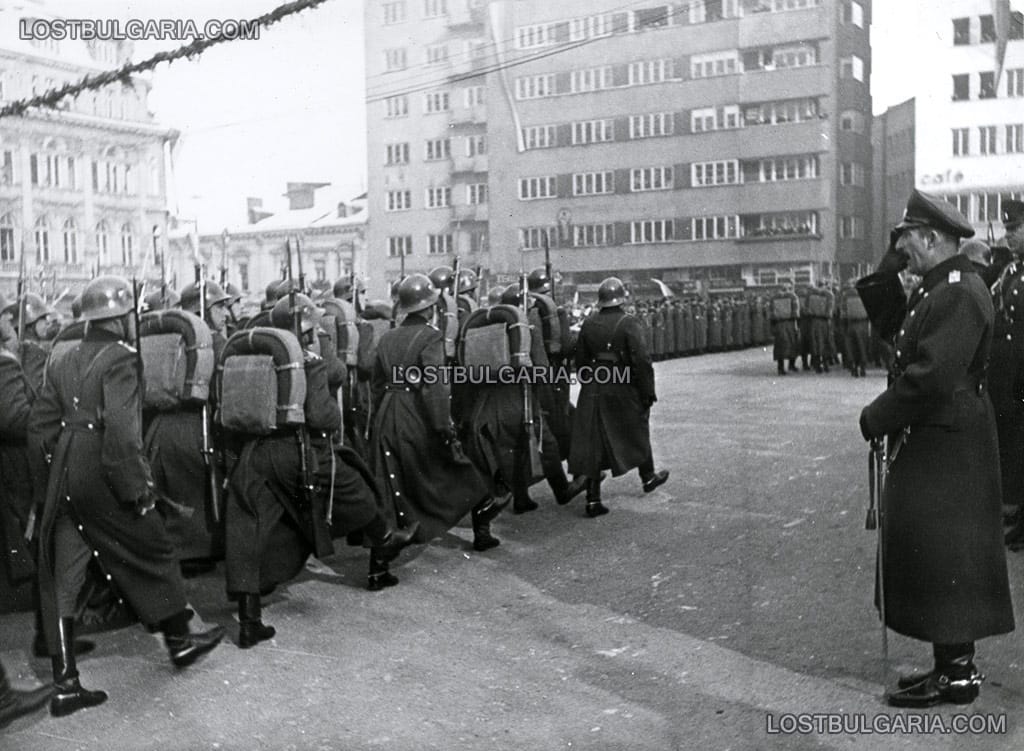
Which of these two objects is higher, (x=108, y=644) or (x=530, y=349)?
(x=530, y=349)

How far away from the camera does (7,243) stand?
34.7ft

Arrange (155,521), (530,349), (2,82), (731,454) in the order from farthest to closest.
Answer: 1. (731,454)
2. (530,349)
3. (2,82)
4. (155,521)

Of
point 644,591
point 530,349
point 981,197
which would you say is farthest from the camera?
point 981,197

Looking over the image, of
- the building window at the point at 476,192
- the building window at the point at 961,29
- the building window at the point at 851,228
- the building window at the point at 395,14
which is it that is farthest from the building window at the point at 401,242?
the building window at the point at 851,228

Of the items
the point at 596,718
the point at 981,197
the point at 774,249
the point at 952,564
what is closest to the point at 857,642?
the point at 952,564

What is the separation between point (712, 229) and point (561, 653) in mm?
42877

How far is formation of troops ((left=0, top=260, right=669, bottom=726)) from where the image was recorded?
5.19m

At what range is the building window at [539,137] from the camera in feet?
115

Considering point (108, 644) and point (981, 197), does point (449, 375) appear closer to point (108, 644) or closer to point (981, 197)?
point (108, 644)

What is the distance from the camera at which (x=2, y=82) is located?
8.09 metres

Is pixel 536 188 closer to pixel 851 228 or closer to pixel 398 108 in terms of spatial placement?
pixel 398 108

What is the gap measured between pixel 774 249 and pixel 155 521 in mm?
45857

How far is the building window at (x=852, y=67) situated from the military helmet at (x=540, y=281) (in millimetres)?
42021

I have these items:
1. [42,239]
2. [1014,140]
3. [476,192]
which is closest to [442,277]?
[42,239]
